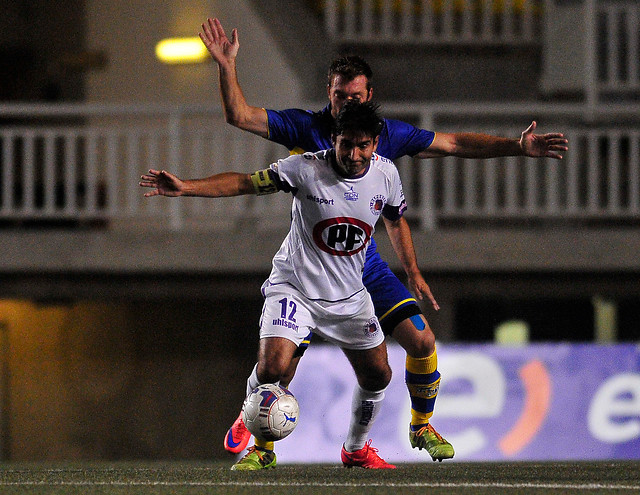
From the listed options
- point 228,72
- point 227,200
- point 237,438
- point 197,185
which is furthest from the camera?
point 227,200

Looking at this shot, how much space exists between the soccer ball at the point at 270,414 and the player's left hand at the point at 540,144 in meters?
1.78

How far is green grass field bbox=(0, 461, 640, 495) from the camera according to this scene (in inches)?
186

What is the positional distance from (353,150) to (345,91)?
417 mm

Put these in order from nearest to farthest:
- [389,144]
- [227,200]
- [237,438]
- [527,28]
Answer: [389,144] → [237,438] → [227,200] → [527,28]

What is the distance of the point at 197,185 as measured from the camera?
5641 millimetres

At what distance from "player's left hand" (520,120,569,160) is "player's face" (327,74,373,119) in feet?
2.78

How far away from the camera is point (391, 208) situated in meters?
6.29

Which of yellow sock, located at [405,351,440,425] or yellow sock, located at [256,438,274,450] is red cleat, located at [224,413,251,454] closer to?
yellow sock, located at [256,438,274,450]

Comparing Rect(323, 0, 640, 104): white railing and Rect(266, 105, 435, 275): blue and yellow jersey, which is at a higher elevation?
Rect(323, 0, 640, 104): white railing

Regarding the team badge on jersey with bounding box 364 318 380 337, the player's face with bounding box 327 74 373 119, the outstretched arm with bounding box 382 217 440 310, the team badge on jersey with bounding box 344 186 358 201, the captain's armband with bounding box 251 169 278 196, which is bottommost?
the team badge on jersey with bounding box 364 318 380 337

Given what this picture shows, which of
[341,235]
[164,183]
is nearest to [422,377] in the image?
[341,235]

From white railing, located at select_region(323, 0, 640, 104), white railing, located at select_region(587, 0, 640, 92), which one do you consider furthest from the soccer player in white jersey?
white railing, located at select_region(587, 0, 640, 92)

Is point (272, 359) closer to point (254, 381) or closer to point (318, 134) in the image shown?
point (254, 381)

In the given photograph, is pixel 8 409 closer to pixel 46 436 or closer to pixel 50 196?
pixel 46 436
